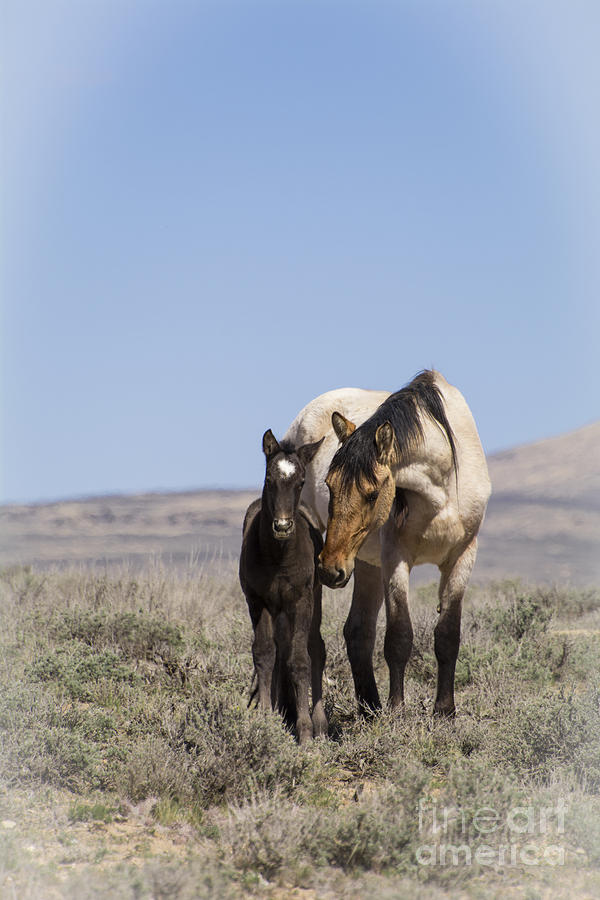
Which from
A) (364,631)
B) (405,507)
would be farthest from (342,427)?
(364,631)

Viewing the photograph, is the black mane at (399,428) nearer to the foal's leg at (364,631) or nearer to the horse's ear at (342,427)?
the horse's ear at (342,427)

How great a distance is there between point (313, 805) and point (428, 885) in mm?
1052

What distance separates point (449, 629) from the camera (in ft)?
22.0

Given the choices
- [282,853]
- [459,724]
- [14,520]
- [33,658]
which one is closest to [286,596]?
[459,724]

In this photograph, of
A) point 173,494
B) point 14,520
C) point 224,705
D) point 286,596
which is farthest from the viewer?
point 173,494

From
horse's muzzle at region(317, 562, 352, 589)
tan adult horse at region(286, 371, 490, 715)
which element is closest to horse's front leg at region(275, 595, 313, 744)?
tan adult horse at region(286, 371, 490, 715)

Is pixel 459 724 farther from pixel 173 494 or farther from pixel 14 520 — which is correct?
pixel 173 494

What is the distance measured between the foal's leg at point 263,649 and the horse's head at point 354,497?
711 millimetres

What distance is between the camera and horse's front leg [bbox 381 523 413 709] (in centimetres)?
647

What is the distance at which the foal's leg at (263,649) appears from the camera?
609 cm

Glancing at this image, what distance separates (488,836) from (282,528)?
86.4 inches

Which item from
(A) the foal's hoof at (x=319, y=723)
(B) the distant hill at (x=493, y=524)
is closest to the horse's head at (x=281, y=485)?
(A) the foal's hoof at (x=319, y=723)

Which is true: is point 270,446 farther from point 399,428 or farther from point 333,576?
point 333,576

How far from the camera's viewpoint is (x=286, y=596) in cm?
622
